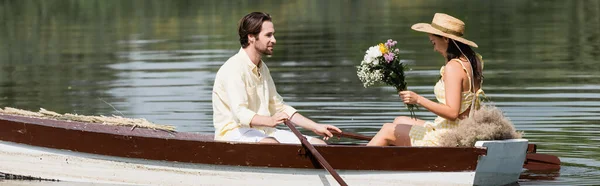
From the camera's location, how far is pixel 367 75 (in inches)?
390

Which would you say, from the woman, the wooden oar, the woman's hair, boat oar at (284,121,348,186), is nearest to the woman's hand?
the woman

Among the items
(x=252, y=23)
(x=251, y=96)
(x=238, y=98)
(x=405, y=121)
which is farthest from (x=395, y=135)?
(x=252, y=23)

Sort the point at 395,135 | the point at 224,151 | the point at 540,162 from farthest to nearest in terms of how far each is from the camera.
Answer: the point at 540,162 < the point at 395,135 < the point at 224,151

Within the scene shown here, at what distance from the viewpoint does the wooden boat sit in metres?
9.64

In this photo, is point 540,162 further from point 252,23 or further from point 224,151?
point 252,23

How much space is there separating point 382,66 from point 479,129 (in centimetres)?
85

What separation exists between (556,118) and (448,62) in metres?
4.73

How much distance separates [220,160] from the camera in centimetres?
1005

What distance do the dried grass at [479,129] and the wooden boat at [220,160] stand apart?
11 cm

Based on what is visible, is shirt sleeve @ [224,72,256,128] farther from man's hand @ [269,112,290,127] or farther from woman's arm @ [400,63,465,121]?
woman's arm @ [400,63,465,121]

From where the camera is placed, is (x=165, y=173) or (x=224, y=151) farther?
(x=165, y=173)

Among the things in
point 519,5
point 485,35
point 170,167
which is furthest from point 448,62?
point 519,5

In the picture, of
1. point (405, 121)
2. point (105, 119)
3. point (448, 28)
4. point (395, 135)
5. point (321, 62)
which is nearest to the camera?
point (448, 28)

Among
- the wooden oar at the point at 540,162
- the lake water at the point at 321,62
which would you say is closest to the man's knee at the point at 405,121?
the wooden oar at the point at 540,162
